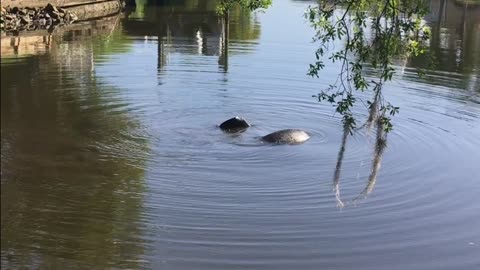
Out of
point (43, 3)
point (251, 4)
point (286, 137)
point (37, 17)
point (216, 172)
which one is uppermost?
point (43, 3)

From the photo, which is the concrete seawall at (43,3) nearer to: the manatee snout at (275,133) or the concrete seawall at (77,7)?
the concrete seawall at (77,7)

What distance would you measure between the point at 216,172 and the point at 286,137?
2.71 meters

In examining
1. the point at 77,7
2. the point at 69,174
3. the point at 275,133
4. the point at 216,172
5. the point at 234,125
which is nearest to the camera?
the point at 69,174

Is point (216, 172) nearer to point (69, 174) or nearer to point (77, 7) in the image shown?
point (69, 174)

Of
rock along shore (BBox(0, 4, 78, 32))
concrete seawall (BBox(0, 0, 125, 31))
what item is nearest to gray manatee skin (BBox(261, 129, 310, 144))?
concrete seawall (BBox(0, 0, 125, 31))

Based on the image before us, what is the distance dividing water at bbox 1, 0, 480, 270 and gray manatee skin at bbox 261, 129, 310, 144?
0.33m

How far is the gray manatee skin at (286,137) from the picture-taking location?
1438cm

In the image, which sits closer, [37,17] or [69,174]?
[69,174]

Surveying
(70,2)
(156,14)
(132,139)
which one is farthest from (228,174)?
(156,14)

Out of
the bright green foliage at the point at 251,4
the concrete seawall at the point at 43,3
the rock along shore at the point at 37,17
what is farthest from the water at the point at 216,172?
the concrete seawall at the point at 43,3

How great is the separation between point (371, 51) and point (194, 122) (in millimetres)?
9563

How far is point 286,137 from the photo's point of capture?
14.5m

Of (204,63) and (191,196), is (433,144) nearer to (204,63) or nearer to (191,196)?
(191,196)

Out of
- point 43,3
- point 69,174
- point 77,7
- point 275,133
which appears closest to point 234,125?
point 275,133
